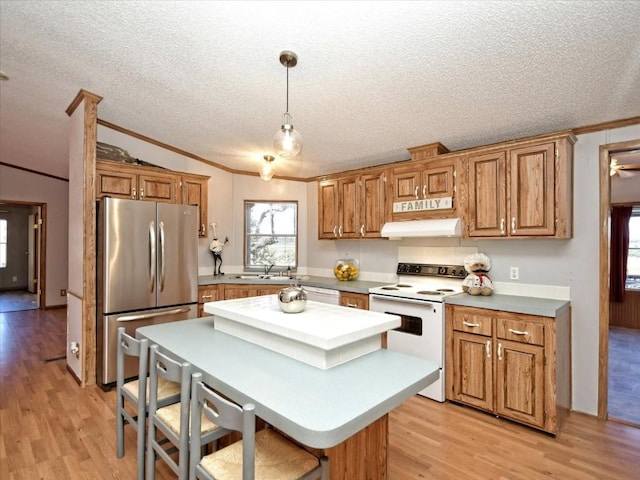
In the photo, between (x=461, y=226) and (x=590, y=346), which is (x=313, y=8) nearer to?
(x=461, y=226)

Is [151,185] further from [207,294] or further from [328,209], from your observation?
[328,209]

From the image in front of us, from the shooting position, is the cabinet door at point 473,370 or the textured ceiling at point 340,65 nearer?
the textured ceiling at point 340,65

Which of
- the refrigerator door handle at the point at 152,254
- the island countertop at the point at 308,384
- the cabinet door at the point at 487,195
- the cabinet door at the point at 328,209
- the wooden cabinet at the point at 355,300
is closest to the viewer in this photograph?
the island countertop at the point at 308,384

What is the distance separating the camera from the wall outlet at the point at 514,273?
3.15 meters

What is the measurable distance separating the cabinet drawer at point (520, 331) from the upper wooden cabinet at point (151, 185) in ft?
11.4

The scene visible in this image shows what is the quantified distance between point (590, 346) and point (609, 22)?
2.32m

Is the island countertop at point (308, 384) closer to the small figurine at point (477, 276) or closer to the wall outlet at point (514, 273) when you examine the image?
the small figurine at point (477, 276)

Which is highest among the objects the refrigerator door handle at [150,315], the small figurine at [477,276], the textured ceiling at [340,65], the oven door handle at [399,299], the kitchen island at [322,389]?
the textured ceiling at [340,65]

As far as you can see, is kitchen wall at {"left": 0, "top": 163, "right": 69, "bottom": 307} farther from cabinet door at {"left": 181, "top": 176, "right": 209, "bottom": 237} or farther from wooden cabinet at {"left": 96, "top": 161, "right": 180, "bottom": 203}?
wooden cabinet at {"left": 96, "top": 161, "right": 180, "bottom": 203}

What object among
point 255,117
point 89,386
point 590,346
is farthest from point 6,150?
point 590,346

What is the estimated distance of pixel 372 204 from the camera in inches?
156

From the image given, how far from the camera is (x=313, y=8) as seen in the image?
1810 millimetres

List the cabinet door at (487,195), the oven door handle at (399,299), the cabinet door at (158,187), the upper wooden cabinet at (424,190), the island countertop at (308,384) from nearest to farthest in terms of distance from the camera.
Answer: the island countertop at (308,384)
the cabinet door at (487,195)
the oven door handle at (399,299)
the upper wooden cabinet at (424,190)
the cabinet door at (158,187)

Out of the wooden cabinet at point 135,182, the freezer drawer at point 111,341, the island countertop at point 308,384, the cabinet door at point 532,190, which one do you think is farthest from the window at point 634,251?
the freezer drawer at point 111,341
